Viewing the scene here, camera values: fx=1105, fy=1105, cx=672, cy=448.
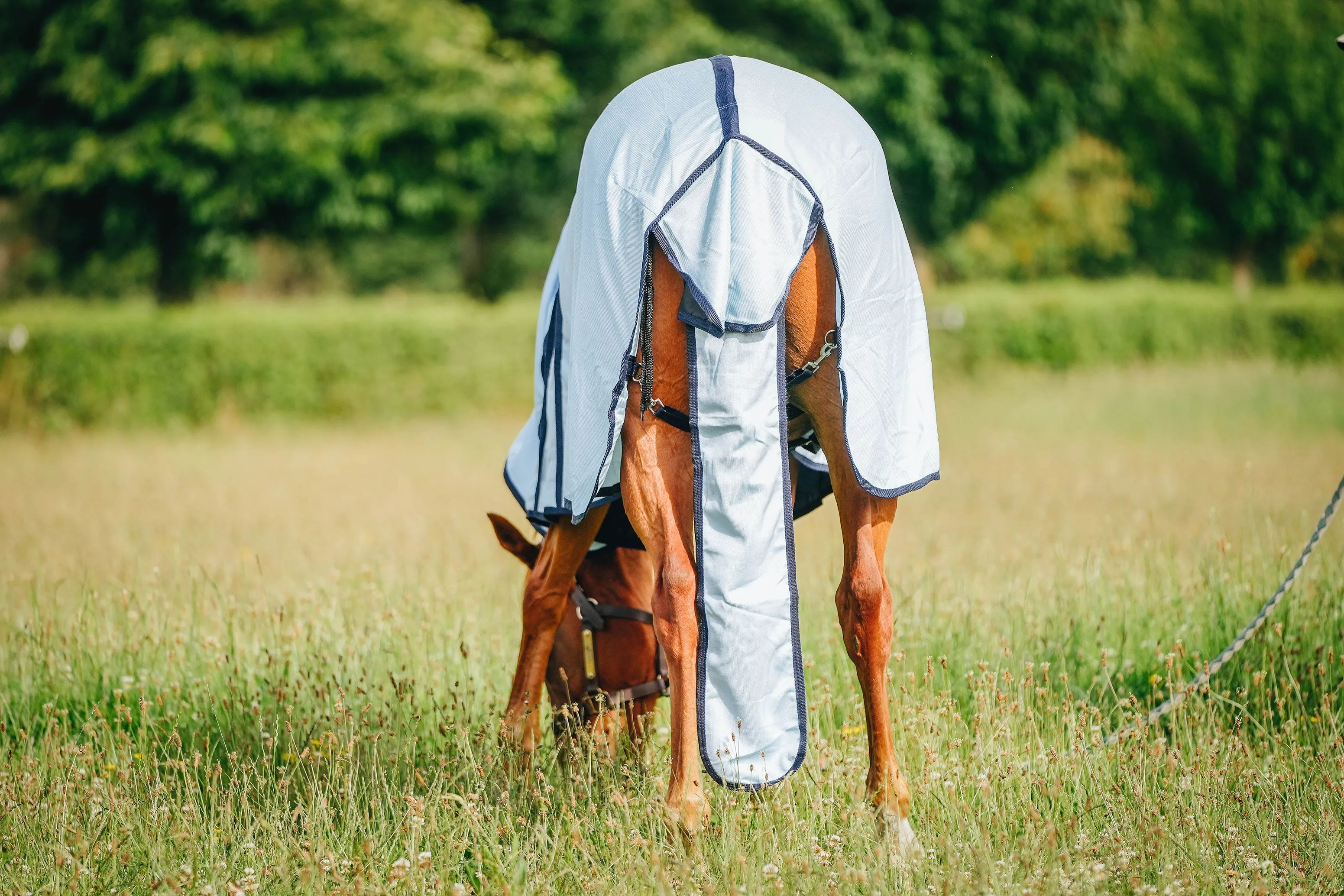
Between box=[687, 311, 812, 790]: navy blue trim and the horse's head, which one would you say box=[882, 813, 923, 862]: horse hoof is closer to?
box=[687, 311, 812, 790]: navy blue trim

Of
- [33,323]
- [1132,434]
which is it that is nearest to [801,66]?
[1132,434]

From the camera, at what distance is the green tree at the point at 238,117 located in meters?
14.8

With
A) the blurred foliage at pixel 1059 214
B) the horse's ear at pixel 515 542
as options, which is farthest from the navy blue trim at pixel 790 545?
the blurred foliage at pixel 1059 214

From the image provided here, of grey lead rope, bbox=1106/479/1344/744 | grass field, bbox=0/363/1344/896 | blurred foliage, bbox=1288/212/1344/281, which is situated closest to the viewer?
grass field, bbox=0/363/1344/896

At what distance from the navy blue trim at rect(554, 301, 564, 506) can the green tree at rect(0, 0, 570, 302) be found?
13.7m

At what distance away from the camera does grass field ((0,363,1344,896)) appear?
2619 millimetres

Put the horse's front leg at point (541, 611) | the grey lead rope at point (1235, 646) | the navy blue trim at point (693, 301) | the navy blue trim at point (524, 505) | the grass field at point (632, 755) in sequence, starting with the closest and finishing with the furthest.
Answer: the navy blue trim at point (693, 301) < the grass field at point (632, 755) < the horse's front leg at point (541, 611) < the navy blue trim at point (524, 505) < the grey lead rope at point (1235, 646)

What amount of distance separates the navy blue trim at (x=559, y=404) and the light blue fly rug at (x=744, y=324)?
12cm

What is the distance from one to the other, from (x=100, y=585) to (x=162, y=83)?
11.8m

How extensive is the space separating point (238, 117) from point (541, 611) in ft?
47.5

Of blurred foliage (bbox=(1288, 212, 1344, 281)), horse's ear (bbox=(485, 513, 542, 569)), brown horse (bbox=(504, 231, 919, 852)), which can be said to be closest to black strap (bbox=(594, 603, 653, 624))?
horse's ear (bbox=(485, 513, 542, 569))

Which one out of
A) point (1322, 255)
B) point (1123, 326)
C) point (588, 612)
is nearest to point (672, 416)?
point (588, 612)

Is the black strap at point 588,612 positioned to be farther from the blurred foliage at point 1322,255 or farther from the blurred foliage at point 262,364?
the blurred foliage at point 1322,255

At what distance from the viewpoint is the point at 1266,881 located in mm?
2463
